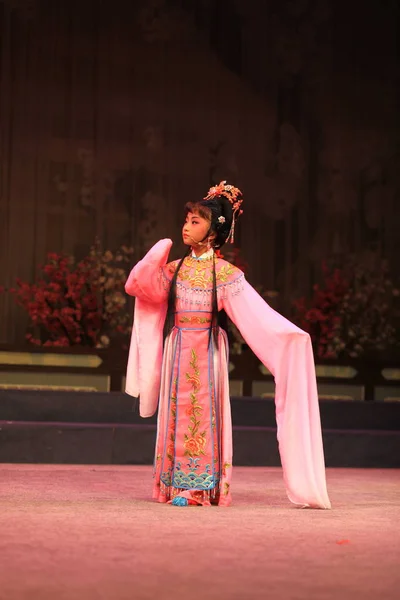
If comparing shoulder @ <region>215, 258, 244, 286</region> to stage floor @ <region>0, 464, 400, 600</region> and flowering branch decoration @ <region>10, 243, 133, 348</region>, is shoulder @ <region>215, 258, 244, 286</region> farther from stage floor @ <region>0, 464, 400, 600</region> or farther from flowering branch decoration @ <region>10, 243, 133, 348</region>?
flowering branch decoration @ <region>10, 243, 133, 348</region>

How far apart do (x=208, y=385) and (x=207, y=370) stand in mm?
59

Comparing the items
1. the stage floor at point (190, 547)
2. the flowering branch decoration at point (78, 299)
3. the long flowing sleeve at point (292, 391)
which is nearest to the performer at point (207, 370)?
the long flowing sleeve at point (292, 391)

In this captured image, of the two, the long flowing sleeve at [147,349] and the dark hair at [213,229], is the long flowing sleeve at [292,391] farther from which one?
the long flowing sleeve at [147,349]

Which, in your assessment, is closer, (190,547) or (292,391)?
(190,547)

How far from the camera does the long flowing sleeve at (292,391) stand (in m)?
4.35

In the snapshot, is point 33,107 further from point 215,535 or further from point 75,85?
point 215,535

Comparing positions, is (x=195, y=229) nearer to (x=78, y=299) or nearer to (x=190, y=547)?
(x=190, y=547)

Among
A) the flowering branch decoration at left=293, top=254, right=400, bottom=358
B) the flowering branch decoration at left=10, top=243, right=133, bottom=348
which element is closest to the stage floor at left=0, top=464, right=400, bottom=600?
the flowering branch decoration at left=10, top=243, right=133, bottom=348

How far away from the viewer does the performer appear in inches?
172

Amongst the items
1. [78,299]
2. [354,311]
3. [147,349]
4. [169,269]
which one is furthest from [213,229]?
[354,311]

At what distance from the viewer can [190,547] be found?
10.5 ft

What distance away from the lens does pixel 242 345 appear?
8.17 metres

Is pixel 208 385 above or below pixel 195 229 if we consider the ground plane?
below

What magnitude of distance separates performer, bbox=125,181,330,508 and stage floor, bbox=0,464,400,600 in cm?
16
